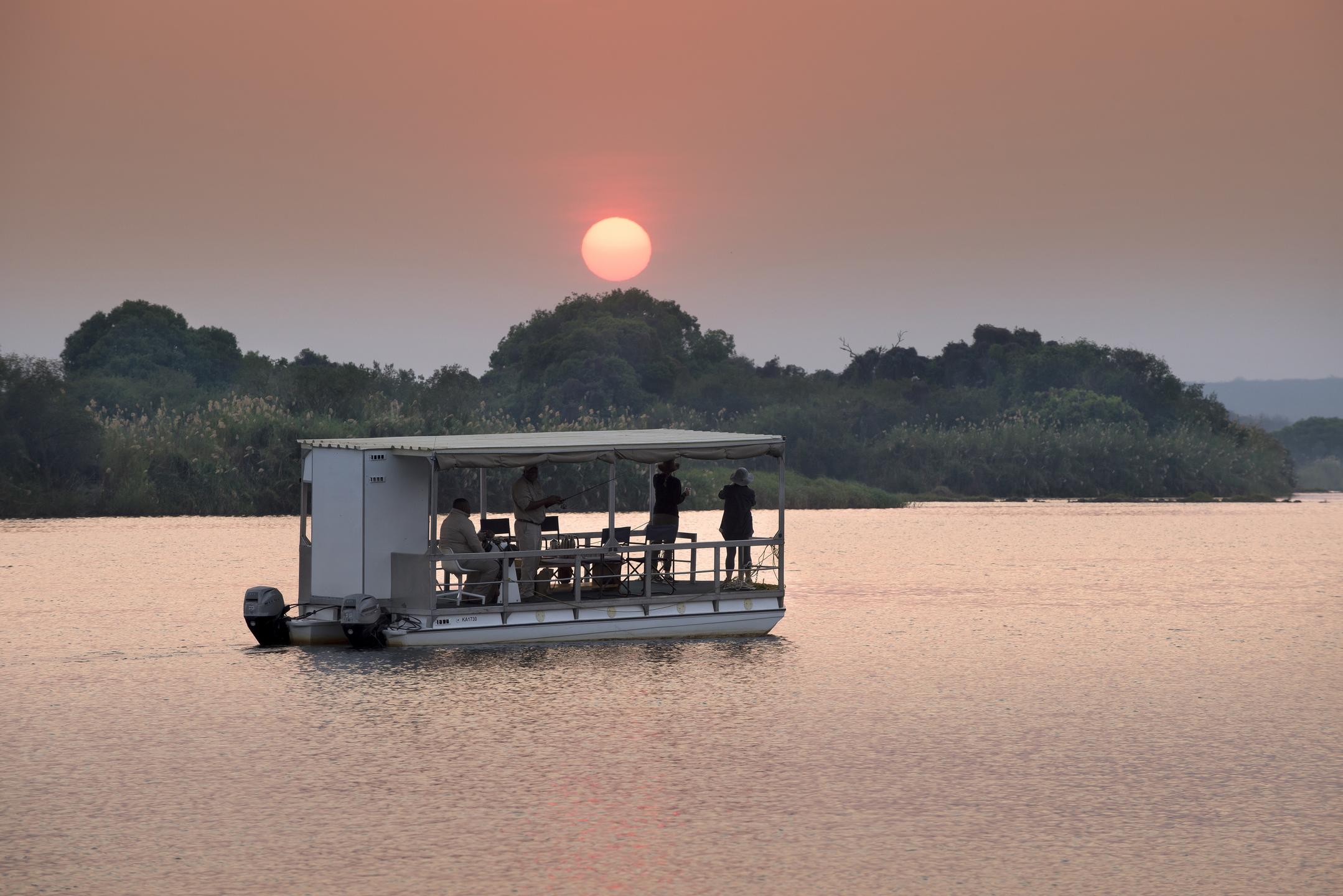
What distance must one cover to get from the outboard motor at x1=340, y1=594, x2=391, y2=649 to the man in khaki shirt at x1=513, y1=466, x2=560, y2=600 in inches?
81.9

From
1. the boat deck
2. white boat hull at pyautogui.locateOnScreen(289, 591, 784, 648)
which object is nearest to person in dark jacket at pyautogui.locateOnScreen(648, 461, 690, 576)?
the boat deck

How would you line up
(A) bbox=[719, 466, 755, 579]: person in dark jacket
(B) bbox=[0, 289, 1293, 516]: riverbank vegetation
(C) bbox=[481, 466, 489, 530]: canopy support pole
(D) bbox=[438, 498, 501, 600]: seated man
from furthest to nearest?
(B) bbox=[0, 289, 1293, 516]: riverbank vegetation < (C) bbox=[481, 466, 489, 530]: canopy support pole < (A) bbox=[719, 466, 755, 579]: person in dark jacket < (D) bbox=[438, 498, 501, 600]: seated man

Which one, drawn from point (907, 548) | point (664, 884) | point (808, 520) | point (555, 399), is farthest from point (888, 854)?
point (555, 399)

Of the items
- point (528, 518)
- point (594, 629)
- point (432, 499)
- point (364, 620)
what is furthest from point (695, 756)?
point (528, 518)

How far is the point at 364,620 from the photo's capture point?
19953mm

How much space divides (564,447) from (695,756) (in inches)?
293

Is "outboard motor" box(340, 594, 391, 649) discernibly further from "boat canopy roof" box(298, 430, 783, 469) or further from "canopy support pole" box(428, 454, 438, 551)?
"boat canopy roof" box(298, 430, 783, 469)

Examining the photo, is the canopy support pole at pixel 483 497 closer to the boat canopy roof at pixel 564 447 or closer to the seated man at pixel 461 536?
the boat canopy roof at pixel 564 447

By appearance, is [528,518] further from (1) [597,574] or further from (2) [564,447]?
(1) [597,574]

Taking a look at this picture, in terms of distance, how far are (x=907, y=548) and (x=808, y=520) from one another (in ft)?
47.6

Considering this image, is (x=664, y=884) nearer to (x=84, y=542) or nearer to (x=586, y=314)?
(x=84, y=542)

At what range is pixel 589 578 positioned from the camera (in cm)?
2134

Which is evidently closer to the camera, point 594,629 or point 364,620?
point 364,620

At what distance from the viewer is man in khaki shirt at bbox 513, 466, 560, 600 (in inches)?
838
